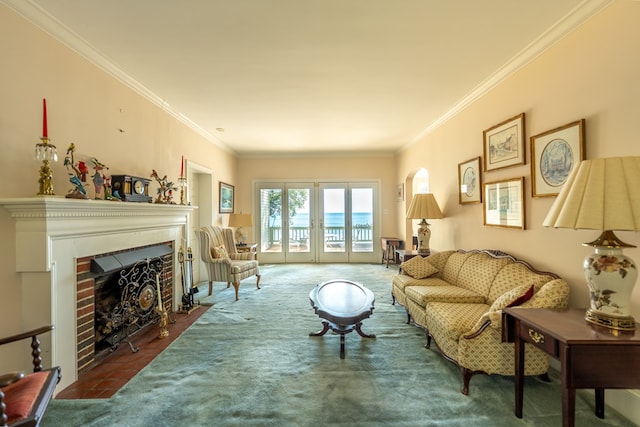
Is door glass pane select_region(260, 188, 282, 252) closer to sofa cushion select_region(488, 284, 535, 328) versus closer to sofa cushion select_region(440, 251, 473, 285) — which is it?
sofa cushion select_region(440, 251, 473, 285)

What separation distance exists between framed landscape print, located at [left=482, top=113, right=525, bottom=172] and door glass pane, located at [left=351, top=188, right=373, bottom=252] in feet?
12.1

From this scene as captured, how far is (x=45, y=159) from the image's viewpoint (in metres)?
1.82

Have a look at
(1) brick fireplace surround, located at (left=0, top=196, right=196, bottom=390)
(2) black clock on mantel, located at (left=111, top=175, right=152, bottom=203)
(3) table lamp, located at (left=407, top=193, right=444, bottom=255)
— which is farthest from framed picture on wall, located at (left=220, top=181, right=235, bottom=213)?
(3) table lamp, located at (left=407, top=193, right=444, bottom=255)

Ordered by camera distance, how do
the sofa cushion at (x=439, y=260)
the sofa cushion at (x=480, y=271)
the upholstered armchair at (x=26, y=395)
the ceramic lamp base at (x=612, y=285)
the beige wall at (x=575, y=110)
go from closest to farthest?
1. the upholstered armchair at (x=26, y=395)
2. the ceramic lamp base at (x=612, y=285)
3. the beige wall at (x=575, y=110)
4. the sofa cushion at (x=480, y=271)
5. the sofa cushion at (x=439, y=260)

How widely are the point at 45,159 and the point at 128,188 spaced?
0.81 meters

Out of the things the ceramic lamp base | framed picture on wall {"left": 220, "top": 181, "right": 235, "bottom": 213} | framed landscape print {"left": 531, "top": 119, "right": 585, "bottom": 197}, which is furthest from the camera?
framed picture on wall {"left": 220, "top": 181, "right": 235, "bottom": 213}

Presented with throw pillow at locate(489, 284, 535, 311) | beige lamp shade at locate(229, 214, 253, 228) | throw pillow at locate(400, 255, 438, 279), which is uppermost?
beige lamp shade at locate(229, 214, 253, 228)

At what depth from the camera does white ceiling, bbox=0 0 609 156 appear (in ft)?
6.29

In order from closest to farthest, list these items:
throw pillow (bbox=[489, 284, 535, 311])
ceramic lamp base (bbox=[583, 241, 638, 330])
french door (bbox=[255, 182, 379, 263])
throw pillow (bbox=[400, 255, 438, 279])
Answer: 1. ceramic lamp base (bbox=[583, 241, 638, 330])
2. throw pillow (bbox=[489, 284, 535, 311])
3. throw pillow (bbox=[400, 255, 438, 279])
4. french door (bbox=[255, 182, 379, 263])

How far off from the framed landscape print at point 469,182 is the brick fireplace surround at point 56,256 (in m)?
3.75

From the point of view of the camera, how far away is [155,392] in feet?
6.45

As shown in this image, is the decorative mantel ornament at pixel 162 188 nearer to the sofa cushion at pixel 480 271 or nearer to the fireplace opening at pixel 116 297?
the fireplace opening at pixel 116 297

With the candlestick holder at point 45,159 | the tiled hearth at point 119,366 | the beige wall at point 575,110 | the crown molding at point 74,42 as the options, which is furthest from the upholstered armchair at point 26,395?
the beige wall at point 575,110

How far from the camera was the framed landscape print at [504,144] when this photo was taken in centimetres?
258
